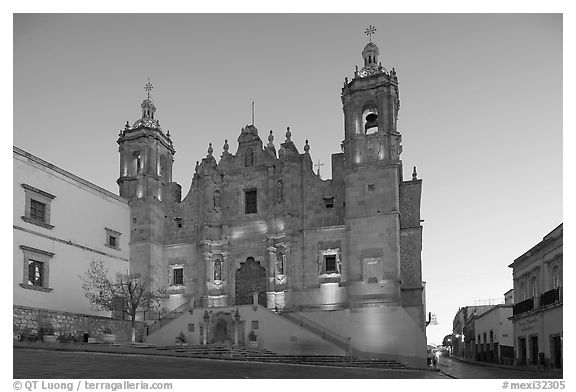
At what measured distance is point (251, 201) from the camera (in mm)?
44656

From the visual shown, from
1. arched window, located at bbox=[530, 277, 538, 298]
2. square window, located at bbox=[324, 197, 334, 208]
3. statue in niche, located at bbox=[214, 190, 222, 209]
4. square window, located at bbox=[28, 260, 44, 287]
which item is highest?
statue in niche, located at bbox=[214, 190, 222, 209]

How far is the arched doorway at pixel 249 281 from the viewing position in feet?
142

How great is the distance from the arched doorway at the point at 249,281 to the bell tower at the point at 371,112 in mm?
8971

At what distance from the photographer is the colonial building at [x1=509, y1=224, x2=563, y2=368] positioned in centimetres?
3234

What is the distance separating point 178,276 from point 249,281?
494 cm

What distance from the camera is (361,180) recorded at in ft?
132

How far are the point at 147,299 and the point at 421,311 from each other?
16.3 meters

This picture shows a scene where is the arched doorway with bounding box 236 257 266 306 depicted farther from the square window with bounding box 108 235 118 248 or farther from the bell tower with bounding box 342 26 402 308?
the square window with bounding box 108 235 118 248

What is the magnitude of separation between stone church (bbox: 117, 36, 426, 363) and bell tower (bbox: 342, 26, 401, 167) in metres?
0.07

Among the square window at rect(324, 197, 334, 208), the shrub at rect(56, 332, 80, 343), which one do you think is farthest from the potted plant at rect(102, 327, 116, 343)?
the square window at rect(324, 197, 334, 208)

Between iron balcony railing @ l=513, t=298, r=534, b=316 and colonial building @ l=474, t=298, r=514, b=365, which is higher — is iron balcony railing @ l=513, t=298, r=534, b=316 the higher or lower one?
the higher one

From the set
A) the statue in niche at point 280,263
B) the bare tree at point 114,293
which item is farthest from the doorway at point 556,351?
the bare tree at point 114,293
